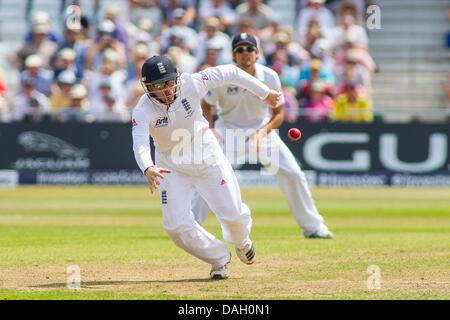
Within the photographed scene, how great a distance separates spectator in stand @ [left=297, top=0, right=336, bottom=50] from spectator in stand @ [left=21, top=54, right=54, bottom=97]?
240 inches

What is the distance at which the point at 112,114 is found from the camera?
19453 mm

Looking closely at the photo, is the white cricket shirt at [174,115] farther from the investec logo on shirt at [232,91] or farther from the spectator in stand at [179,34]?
the spectator in stand at [179,34]

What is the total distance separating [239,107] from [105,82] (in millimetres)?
9186

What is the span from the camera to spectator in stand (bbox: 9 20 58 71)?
21109 mm

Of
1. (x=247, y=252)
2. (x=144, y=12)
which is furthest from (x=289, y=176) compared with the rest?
(x=144, y=12)

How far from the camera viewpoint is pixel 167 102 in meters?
7.59

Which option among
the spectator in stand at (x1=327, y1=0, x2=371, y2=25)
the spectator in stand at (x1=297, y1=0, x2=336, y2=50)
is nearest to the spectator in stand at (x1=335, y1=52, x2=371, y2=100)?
the spectator in stand at (x1=297, y1=0, x2=336, y2=50)

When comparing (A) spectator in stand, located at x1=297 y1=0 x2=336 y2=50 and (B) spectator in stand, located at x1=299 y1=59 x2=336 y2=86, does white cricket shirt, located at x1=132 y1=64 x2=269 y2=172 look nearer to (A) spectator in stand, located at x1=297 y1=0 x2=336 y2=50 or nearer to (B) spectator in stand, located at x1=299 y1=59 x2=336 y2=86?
(B) spectator in stand, located at x1=299 y1=59 x2=336 y2=86

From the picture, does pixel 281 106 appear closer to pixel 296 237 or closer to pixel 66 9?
pixel 296 237

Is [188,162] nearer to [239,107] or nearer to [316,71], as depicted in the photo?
[239,107]

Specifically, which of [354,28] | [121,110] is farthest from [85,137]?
[354,28]

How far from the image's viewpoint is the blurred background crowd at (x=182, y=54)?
763 inches

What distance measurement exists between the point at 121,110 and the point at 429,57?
8577 mm

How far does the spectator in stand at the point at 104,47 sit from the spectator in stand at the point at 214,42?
1894 mm
